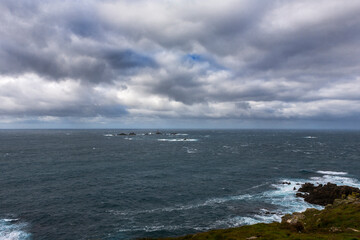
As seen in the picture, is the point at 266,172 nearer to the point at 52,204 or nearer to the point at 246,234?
the point at 246,234

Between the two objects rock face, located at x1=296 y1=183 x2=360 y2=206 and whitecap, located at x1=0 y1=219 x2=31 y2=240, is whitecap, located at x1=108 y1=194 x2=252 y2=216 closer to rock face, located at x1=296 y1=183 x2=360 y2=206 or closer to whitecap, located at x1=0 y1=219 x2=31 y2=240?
rock face, located at x1=296 y1=183 x2=360 y2=206

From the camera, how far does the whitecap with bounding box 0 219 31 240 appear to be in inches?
1507

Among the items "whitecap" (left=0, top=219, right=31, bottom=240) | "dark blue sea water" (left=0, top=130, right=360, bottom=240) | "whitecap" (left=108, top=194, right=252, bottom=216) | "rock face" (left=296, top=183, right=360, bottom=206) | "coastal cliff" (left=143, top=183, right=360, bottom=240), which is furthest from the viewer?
"rock face" (left=296, top=183, right=360, bottom=206)

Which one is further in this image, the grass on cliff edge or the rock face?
the rock face

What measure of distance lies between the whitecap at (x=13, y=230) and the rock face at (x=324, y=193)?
209 ft

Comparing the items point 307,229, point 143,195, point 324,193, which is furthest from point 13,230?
point 324,193

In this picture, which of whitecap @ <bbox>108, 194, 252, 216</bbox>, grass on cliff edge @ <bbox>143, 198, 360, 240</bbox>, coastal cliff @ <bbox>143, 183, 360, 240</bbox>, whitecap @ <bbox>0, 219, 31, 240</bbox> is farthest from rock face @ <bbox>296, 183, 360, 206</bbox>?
whitecap @ <bbox>0, 219, 31, 240</bbox>

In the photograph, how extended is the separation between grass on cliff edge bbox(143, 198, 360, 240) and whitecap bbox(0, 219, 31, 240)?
96.0 ft

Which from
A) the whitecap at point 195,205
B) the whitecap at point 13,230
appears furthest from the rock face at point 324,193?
the whitecap at point 13,230

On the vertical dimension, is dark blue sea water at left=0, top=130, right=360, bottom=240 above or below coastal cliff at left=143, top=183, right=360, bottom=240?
below

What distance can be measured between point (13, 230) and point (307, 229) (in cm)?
5169

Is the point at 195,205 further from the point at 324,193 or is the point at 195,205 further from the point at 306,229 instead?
the point at 324,193

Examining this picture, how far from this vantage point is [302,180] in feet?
244

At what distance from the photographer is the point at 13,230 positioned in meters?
40.2
